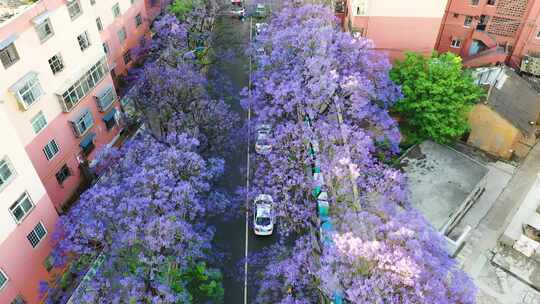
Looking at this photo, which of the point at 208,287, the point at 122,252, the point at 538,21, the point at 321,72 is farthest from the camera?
the point at 538,21

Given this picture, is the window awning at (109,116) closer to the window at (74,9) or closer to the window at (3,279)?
the window at (74,9)

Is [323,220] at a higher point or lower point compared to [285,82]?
lower

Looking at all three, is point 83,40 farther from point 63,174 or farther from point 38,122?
point 63,174

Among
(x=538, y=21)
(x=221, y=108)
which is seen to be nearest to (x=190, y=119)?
(x=221, y=108)

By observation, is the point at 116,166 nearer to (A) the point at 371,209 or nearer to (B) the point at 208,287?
(B) the point at 208,287

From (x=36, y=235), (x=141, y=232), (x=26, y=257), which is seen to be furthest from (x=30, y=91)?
(x=141, y=232)

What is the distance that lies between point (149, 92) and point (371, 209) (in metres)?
17.8

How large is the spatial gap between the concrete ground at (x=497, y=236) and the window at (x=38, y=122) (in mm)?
24909

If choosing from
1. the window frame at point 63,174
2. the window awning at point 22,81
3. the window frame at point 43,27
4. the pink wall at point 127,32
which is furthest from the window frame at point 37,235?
the pink wall at point 127,32

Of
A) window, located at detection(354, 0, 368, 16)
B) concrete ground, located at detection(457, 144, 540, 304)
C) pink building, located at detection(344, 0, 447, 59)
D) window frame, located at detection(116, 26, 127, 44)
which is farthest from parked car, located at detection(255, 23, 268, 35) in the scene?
concrete ground, located at detection(457, 144, 540, 304)

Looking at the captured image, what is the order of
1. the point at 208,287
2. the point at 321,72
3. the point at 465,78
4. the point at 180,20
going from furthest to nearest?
the point at 180,20, the point at 465,78, the point at 321,72, the point at 208,287

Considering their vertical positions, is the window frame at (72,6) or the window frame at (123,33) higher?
the window frame at (72,6)

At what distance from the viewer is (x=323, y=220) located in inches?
904

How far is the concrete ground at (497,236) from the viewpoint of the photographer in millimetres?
23703
